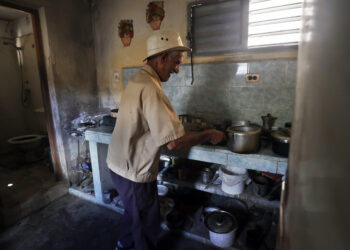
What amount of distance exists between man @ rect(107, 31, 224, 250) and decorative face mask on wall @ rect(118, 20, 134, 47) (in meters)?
1.48

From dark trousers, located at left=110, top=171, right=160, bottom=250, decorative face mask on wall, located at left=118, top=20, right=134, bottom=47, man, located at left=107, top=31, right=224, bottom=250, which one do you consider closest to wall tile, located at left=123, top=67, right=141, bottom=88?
decorative face mask on wall, located at left=118, top=20, right=134, bottom=47

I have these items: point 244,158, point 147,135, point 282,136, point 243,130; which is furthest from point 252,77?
point 147,135

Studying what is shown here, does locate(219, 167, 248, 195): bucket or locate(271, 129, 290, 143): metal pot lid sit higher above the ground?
locate(271, 129, 290, 143): metal pot lid

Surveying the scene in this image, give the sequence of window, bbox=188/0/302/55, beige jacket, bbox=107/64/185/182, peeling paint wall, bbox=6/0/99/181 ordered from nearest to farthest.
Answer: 1. beige jacket, bbox=107/64/185/182
2. window, bbox=188/0/302/55
3. peeling paint wall, bbox=6/0/99/181

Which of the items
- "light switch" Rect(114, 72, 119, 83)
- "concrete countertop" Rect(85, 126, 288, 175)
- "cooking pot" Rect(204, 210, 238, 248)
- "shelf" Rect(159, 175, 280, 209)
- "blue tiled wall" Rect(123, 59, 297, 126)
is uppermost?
"light switch" Rect(114, 72, 119, 83)

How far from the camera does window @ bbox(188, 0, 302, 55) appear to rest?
1888mm

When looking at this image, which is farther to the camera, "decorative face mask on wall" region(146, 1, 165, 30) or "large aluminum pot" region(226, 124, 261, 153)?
"decorative face mask on wall" region(146, 1, 165, 30)

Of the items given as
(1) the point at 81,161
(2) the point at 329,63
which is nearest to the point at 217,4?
(2) the point at 329,63

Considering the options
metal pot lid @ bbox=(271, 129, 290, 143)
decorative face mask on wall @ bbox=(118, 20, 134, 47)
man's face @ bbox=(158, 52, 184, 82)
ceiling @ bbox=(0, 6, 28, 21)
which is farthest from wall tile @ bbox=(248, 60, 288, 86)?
ceiling @ bbox=(0, 6, 28, 21)

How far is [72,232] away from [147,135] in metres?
1.56

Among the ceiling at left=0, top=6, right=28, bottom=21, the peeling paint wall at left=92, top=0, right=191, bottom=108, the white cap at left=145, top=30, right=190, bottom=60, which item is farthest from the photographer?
the ceiling at left=0, top=6, right=28, bottom=21

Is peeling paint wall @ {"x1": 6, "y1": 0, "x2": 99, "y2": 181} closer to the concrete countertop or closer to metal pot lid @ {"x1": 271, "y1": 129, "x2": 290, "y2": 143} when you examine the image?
the concrete countertop

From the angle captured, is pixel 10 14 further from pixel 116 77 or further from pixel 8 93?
pixel 116 77

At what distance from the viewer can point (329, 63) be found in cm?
24
